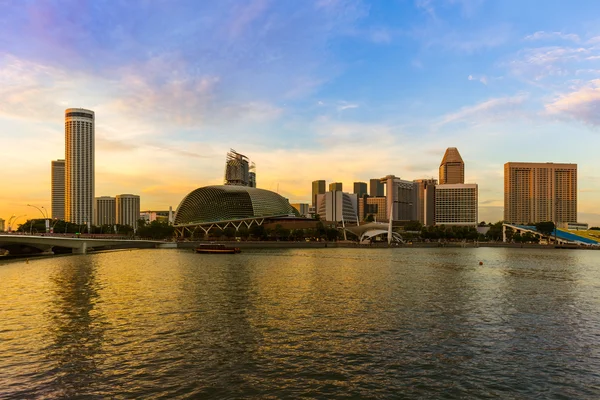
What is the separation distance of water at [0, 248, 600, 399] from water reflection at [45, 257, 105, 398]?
0.31 feet

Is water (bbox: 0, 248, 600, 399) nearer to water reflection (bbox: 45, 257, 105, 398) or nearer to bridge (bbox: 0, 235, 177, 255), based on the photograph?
water reflection (bbox: 45, 257, 105, 398)

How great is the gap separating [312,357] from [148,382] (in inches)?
326

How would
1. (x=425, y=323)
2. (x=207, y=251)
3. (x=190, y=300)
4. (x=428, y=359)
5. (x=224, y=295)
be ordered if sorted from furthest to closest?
1. (x=207, y=251)
2. (x=224, y=295)
3. (x=190, y=300)
4. (x=425, y=323)
5. (x=428, y=359)

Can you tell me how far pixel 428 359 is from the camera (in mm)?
23391

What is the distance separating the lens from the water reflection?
19.7 m

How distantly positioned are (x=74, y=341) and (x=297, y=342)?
13218 mm

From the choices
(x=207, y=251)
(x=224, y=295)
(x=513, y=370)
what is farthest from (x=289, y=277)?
(x=207, y=251)

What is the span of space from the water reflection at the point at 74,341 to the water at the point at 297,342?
3.7 inches

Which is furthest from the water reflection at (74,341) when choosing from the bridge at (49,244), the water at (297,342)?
the bridge at (49,244)

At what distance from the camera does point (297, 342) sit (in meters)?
26.4

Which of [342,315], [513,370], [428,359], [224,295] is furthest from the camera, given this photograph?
[224,295]

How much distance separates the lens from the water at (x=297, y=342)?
19484 mm

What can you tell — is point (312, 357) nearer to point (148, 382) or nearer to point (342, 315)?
point (148, 382)

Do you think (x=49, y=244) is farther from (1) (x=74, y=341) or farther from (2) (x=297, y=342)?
(2) (x=297, y=342)
